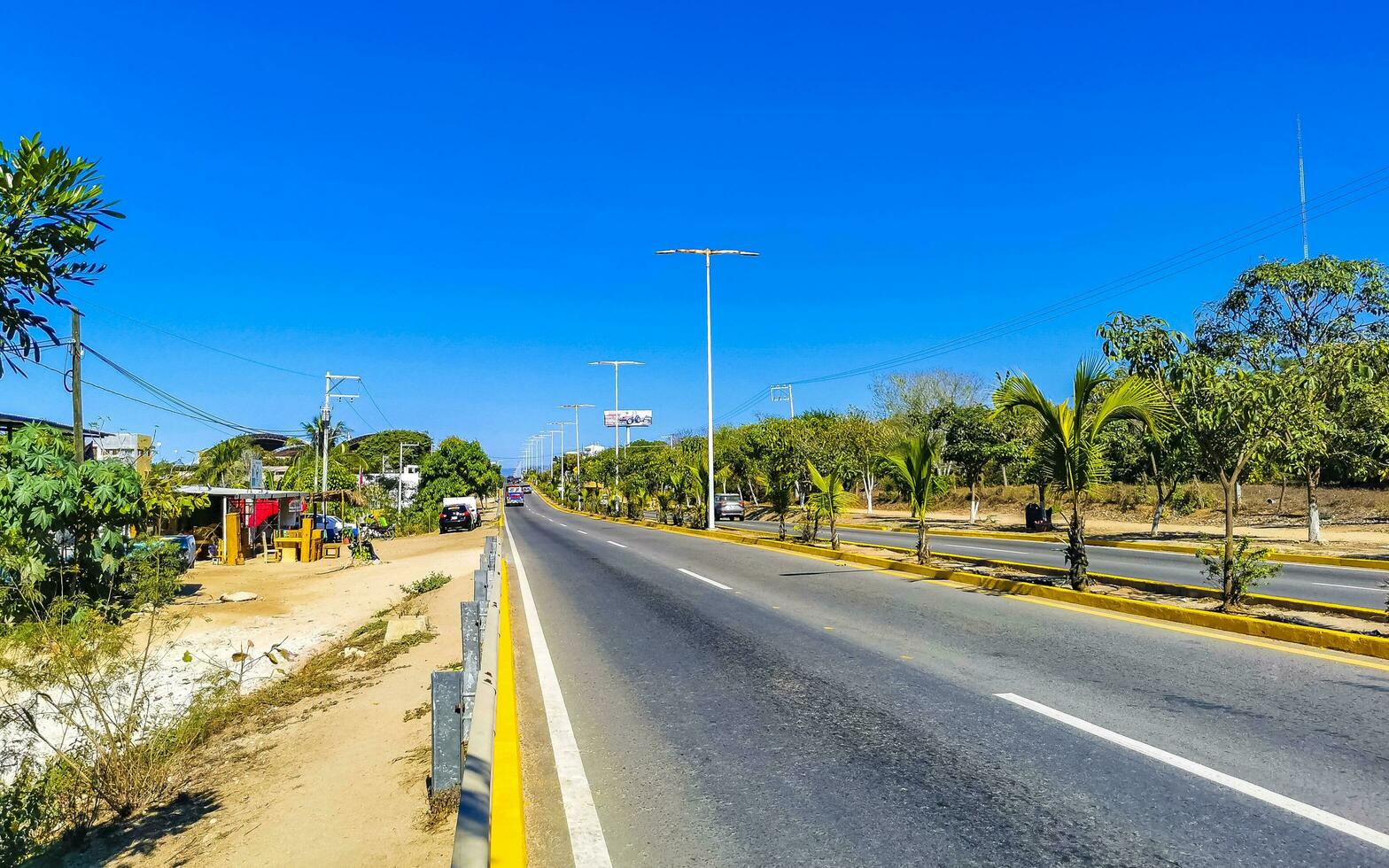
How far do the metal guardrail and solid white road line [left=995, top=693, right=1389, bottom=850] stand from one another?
385 cm

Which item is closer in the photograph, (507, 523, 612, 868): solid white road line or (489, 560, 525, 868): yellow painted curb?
(489, 560, 525, 868): yellow painted curb

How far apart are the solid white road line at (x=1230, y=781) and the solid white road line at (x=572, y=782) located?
327 centimetres

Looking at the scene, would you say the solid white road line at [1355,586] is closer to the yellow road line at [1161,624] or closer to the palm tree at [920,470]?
the yellow road line at [1161,624]

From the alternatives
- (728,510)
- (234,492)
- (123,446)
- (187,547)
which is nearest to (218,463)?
(123,446)

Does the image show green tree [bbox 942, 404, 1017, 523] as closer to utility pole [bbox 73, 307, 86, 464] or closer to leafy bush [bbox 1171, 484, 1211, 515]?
leafy bush [bbox 1171, 484, 1211, 515]

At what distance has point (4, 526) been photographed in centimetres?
1338

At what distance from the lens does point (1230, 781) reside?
4.43 metres

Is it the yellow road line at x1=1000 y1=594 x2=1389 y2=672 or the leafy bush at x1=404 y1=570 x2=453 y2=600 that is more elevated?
the yellow road line at x1=1000 y1=594 x2=1389 y2=672

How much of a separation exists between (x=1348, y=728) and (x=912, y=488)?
11429 mm

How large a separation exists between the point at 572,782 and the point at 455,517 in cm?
4542

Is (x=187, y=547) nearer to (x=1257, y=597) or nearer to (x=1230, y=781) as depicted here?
(x=1257, y=597)

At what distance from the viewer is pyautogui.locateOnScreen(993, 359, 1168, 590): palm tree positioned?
10922mm

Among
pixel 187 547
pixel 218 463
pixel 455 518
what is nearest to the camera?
pixel 187 547

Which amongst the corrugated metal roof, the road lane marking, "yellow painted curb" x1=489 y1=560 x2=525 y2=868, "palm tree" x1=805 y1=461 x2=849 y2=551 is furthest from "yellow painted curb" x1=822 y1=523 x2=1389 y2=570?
the corrugated metal roof
